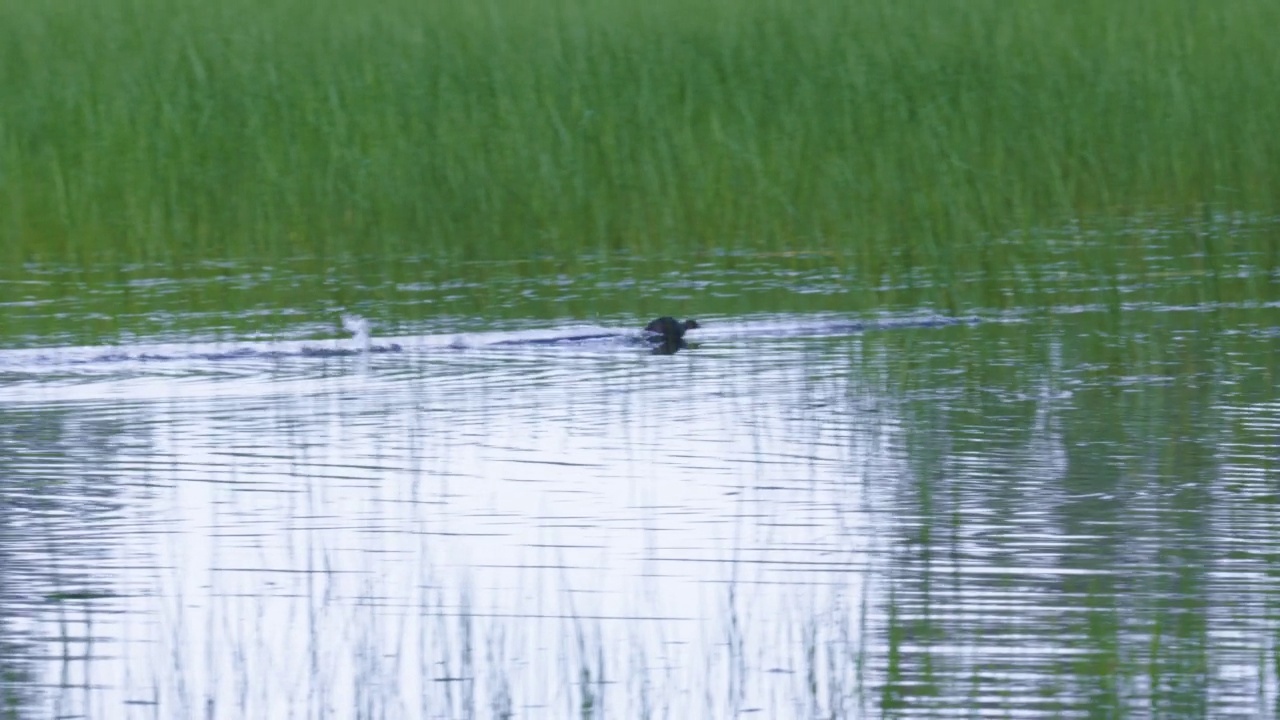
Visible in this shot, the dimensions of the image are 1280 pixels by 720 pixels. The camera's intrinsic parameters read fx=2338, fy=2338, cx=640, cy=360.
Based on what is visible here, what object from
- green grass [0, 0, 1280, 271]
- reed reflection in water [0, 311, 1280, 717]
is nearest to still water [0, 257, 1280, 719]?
reed reflection in water [0, 311, 1280, 717]

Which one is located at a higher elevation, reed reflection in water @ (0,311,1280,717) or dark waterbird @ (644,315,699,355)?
dark waterbird @ (644,315,699,355)

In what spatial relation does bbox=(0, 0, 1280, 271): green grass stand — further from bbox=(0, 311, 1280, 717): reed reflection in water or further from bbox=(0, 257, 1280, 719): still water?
bbox=(0, 311, 1280, 717): reed reflection in water

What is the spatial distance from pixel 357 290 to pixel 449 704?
206 inches

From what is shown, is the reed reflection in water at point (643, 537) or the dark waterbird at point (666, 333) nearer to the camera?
the reed reflection in water at point (643, 537)

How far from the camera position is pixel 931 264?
9.18 metres

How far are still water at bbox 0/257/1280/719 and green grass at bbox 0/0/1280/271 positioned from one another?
7.16 ft

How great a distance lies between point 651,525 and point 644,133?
6.56 m

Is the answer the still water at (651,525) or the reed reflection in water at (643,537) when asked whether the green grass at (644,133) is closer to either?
the still water at (651,525)

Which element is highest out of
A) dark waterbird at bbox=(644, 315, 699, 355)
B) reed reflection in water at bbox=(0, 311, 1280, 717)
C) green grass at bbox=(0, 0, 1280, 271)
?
green grass at bbox=(0, 0, 1280, 271)

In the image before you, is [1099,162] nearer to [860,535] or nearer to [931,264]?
[931,264]

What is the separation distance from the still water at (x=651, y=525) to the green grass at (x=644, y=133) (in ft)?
7.16

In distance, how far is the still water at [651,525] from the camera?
4.04 m

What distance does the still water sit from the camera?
4.04 m

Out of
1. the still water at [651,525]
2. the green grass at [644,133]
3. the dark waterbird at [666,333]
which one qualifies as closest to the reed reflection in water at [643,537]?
the still water at [651,525]
